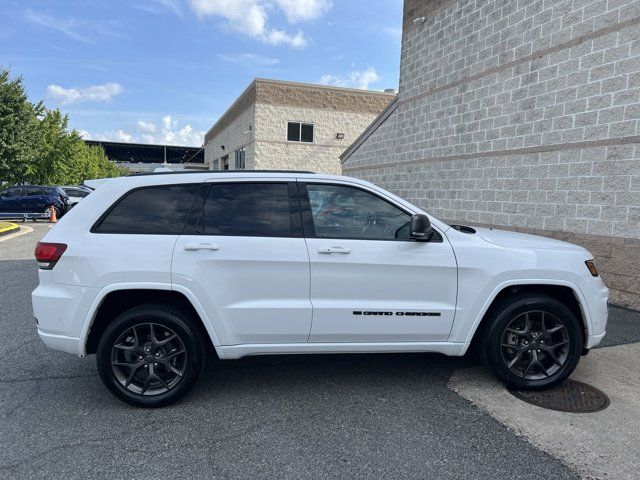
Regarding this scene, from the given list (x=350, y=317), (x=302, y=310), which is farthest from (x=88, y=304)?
(x=350, y=317)

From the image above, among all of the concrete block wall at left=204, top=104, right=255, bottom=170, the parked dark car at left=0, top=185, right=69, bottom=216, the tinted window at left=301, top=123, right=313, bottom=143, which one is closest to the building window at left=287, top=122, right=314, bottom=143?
the tinted window at left=301, top=123, right=313, bottom=143

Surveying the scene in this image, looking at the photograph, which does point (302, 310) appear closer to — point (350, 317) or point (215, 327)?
point (350, 317)

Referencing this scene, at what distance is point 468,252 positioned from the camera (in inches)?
142

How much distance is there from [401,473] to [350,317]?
1167mm

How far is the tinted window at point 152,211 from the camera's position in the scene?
3465mm

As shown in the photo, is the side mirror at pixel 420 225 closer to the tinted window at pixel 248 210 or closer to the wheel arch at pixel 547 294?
the wheel arch at pixel 547 294

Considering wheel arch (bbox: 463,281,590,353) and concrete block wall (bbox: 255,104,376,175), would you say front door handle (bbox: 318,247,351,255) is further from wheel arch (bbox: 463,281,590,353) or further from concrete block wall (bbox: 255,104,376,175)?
concrete block wall (bbox: 255,104,376,175)

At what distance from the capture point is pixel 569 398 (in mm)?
3688

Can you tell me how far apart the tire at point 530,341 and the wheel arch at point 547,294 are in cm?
6

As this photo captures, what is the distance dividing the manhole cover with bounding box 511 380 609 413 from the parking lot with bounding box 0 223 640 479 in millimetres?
104

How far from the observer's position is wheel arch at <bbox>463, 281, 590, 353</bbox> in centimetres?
363

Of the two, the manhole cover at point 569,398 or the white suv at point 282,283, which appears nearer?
the white suv at point 282,283

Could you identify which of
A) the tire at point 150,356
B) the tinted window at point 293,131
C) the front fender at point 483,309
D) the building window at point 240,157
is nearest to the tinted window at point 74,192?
the building window at point 240,157

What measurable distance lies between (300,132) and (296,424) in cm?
2279
